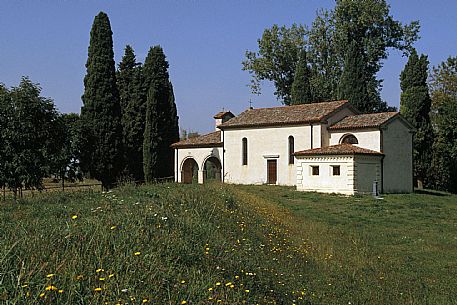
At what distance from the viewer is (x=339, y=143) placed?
36.2 meters

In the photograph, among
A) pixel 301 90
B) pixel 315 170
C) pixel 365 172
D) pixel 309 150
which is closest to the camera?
pixel 365 172

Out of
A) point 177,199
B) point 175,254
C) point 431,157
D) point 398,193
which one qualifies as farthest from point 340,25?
point 175,254

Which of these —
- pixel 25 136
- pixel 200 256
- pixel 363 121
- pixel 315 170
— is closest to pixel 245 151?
pixel 315 170

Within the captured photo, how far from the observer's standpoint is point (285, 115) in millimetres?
39438

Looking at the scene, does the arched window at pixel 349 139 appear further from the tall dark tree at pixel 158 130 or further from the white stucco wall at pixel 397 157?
the tall dark tree at pixel 158 130

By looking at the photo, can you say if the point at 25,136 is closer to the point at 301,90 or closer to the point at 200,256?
the point at 200,256

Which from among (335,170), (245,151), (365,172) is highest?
(245,151)

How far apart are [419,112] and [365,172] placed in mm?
13861

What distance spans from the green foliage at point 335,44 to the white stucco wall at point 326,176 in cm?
2406

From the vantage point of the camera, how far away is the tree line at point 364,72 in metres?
43.7

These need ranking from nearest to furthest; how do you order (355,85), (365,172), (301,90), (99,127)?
(365,172) < (99,127) < (355,85) < (301,90)

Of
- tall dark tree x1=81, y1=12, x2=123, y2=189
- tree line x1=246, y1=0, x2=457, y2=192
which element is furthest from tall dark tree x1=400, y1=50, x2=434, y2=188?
tall dark tree x1=81, y1=12, x2=123, y2=189

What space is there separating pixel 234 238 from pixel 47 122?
22544mm

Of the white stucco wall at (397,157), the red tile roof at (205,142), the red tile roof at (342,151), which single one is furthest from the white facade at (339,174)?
the red tile roof at (205,142)
